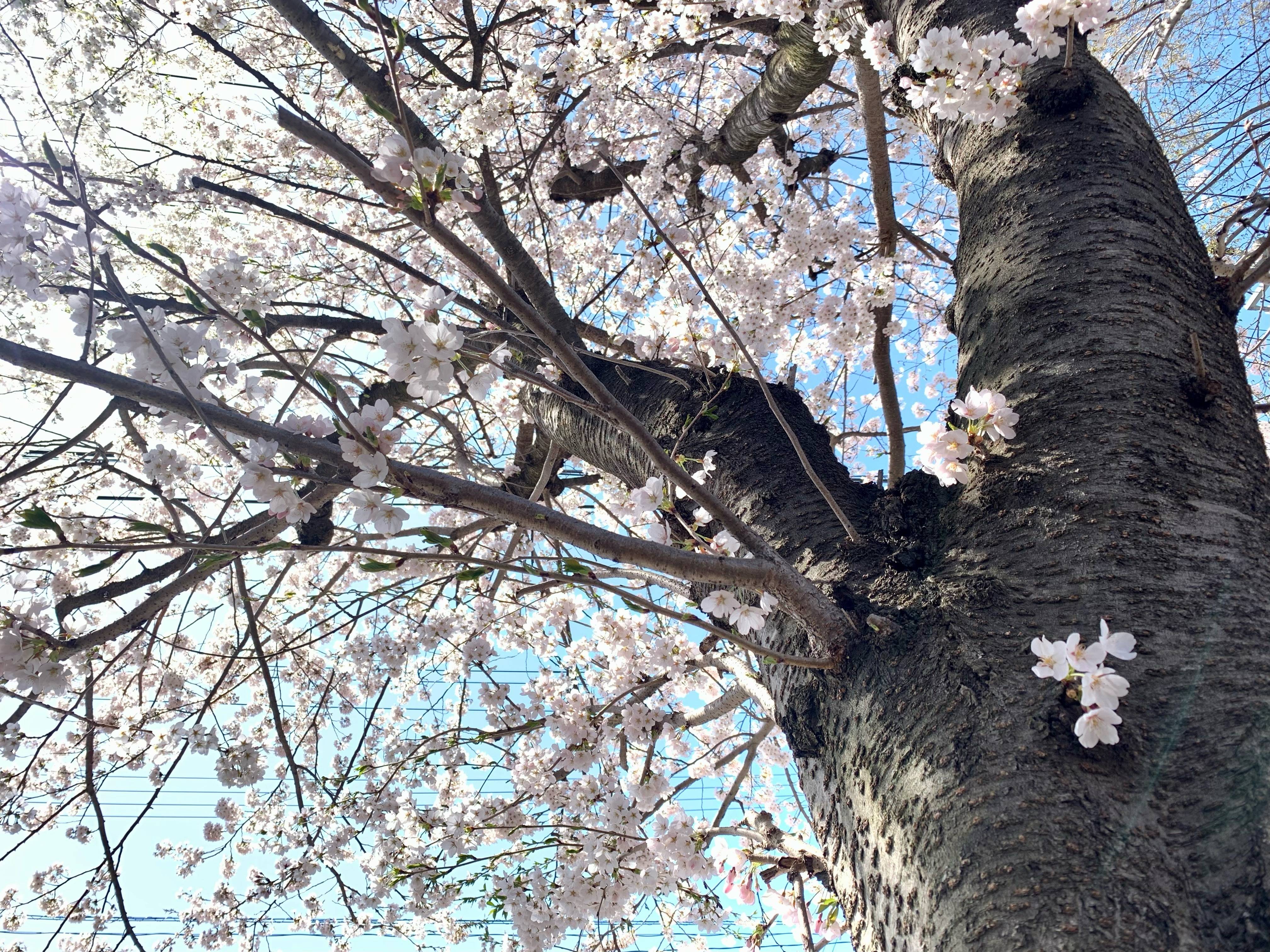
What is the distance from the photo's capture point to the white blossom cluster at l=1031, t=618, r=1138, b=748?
2.76 feet

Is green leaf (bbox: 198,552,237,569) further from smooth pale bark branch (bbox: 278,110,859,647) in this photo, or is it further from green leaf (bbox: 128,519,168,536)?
smooth pale bark branch (bbox: 278,110,859,647)

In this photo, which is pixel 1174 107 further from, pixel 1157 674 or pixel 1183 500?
pixel 1157 674

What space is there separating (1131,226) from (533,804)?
280 centimetres

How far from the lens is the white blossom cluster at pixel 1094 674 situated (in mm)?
842

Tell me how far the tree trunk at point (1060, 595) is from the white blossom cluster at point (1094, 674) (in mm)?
37

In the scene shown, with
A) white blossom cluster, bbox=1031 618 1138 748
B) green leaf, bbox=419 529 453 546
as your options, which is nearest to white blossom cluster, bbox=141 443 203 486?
green leaf, bbox=419 529 453 546

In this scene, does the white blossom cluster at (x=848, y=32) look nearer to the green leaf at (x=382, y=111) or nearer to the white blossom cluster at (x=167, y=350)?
the green leaf at (x=382, y=111)

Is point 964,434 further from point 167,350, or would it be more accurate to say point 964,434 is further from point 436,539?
point 167,350

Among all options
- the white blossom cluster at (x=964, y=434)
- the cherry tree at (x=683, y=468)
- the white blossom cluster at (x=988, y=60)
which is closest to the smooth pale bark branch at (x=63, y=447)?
the cherry tree at (x=683, y=468)

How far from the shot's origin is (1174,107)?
353 cm

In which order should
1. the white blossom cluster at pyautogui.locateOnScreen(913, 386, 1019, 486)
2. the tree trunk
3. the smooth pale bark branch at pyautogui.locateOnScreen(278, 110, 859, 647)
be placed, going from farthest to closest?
the white blossom cluster at pyautogui.locateOnScreen(913, 386, 1019, 486)
the smooth pale bark branch at pyautogui.locateOnScreen(278, 110, 859, 647)
the tree trunk

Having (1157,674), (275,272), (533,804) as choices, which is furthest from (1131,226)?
(275,272)

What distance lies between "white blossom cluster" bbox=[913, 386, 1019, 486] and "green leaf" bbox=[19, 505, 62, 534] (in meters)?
1.38

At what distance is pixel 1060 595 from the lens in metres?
1.02
